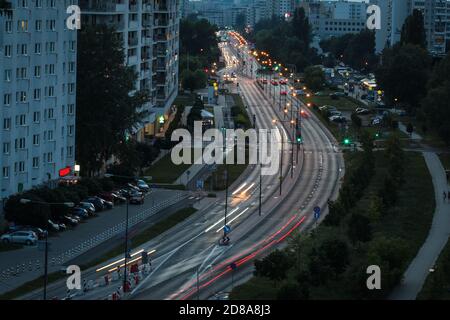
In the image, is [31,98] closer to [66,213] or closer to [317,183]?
[66,213]

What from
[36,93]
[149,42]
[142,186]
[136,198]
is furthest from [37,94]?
[149,42]

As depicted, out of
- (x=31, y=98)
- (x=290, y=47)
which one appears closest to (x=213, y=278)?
(x=31, y=98)

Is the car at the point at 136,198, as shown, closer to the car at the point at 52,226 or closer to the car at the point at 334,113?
the car at the point at 52,226

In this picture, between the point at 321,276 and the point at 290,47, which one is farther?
the point at 290,47

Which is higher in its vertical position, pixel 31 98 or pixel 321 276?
pixel 31 98

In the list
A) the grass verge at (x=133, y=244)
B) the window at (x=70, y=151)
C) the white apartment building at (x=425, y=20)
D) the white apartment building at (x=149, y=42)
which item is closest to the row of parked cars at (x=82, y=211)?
the grass verge at (x=133, y=244)

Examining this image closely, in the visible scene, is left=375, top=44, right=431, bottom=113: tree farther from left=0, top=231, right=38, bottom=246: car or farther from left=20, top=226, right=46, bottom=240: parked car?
left=0, top=231, right=38, bottom=246: car
